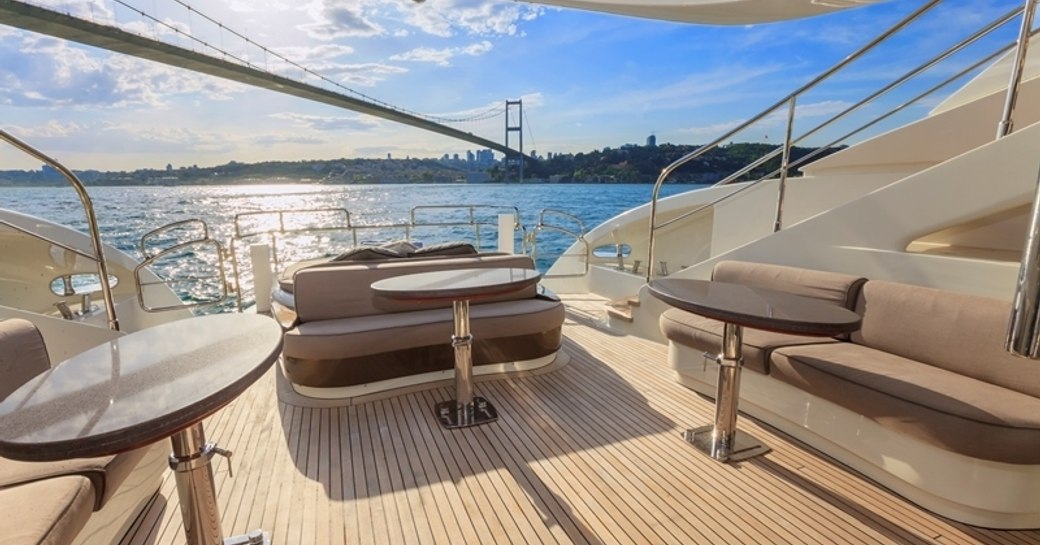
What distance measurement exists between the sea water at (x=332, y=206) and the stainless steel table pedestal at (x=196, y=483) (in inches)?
147

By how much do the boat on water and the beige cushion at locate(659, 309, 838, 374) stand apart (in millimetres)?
50

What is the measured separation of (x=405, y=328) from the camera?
2.23 metres

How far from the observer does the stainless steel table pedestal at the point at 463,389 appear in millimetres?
1969

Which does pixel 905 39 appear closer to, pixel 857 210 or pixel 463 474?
pixel 857 210

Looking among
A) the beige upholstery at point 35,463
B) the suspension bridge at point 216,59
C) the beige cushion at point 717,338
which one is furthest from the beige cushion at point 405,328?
the suspension bridge at point 216,59

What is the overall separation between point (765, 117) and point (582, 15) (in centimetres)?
490

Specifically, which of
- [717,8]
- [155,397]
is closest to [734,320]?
[155,397]

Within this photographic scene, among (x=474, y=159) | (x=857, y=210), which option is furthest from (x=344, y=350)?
(x=474, y=159)

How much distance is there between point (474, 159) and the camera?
14.3m

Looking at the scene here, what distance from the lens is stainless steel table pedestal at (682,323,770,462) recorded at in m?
1.70

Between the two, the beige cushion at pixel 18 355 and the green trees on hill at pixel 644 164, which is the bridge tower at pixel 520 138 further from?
the beige cushion at pixel 18 355

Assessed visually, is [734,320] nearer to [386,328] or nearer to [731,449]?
[731,449]

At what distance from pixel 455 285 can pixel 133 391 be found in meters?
1.08

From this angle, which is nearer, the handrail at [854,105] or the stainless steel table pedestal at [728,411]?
the stainless steel table pedestal at [728,411]
